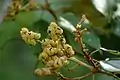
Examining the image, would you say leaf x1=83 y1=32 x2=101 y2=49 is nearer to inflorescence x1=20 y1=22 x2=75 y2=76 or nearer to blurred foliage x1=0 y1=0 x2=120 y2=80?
blurred foliage x1=0 y1=0 x2=120 y2=80

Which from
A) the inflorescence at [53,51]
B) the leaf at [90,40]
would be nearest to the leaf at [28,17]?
the leaf at [90,40]

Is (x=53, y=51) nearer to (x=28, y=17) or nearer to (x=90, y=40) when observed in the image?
(x=90, y=40)

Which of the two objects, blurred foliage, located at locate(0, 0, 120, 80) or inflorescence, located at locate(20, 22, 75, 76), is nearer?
inflorescence, located at locate(20, 22, 75, 76)

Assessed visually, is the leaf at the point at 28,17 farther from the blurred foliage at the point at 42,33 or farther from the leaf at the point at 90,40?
the leaf at the point at 90,40

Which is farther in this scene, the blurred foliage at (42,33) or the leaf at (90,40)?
the blurred foliage at (42,33)

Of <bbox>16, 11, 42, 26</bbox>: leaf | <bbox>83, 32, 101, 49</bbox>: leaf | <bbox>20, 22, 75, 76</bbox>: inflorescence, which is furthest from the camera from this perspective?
<bbox>16, 11, 42, 26</bbox>: leaf

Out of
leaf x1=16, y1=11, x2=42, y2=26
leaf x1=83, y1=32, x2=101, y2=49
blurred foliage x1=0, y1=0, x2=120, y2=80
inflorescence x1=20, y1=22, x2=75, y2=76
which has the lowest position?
inflorescence x1=20, y1=22, x2=75, y2=76

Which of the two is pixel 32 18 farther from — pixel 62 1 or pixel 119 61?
pixel 119 61

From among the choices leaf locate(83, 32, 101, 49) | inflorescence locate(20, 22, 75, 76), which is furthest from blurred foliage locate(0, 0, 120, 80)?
inflorescence locate(20, 22, 75, 76)

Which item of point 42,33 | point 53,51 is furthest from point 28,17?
point 53,51
